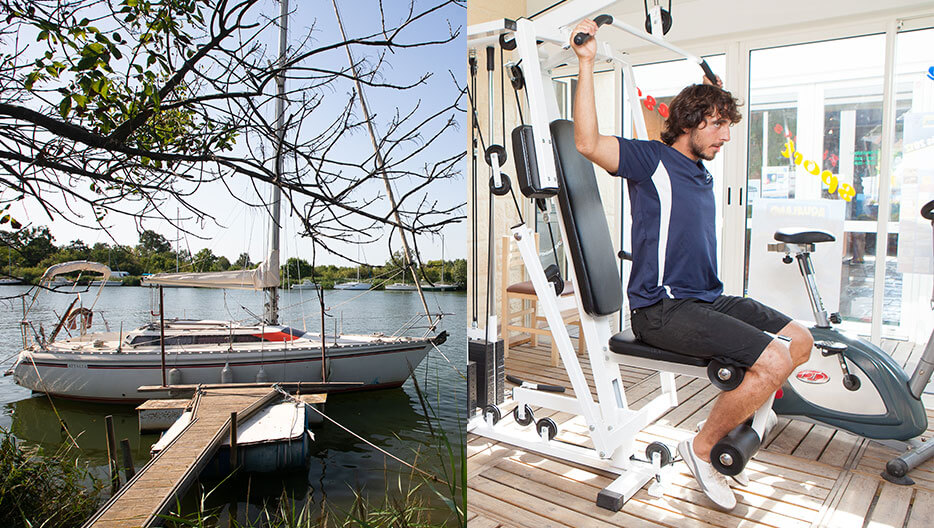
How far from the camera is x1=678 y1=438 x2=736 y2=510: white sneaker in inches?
71.8

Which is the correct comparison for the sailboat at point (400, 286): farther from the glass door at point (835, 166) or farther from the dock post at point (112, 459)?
the glass door at point (835, 166)

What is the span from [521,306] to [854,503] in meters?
2.56

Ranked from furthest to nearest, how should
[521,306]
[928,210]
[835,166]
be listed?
[521,306] → [835,166] → [928,210]

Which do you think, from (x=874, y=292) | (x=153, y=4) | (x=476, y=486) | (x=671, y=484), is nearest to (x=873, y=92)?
(x=874, y=292)

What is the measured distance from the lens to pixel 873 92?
10.4 feet

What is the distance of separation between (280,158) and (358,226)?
0.23 meters

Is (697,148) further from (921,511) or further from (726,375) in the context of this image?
(921,511)

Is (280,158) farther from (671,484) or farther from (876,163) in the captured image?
(876,163)

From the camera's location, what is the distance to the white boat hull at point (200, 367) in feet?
3.72

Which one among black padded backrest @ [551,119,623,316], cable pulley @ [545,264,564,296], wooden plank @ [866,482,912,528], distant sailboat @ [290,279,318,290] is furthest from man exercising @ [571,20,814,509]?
distant sailboat @ [290,279,318,290]

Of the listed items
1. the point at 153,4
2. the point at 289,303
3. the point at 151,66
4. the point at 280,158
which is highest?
the point at 153,4

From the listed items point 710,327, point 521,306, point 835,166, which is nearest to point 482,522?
point 710,327

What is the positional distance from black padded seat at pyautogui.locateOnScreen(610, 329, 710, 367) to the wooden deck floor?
1.39ft

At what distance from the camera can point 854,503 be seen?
6.13ft
